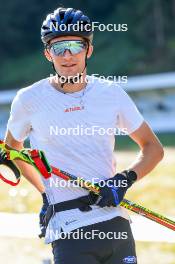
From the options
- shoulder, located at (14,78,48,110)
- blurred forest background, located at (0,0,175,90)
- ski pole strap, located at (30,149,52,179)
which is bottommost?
ski pole strap, located at (30,149,52,179)

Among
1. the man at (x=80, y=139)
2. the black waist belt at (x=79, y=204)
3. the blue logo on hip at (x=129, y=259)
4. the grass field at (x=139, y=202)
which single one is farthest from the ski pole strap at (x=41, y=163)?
the grass field at (x=139, y=202)

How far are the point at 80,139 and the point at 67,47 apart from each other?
49 cm

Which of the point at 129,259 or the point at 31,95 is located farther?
the point at 31,95

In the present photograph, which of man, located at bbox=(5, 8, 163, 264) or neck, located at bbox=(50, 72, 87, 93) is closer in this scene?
man, located at bbox=(5, 8, 163, 264)

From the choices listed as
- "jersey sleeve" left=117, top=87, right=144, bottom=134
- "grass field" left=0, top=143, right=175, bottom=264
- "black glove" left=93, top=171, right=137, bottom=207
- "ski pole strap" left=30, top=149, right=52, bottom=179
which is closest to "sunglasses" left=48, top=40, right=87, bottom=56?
"jersey sleeve" left=117, top=87, right=144, bottom=134

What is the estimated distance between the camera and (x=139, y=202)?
1026cm

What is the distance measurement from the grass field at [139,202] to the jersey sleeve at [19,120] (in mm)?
3182

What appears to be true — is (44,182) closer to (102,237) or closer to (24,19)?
(102,237)

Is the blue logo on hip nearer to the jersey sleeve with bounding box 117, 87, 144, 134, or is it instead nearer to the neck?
the jersey sleeve with bounding box 117, 87, 144, 134

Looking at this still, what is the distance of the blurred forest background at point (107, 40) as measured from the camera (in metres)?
42.9

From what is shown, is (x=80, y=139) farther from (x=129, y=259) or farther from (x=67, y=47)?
(x=129, y=259)

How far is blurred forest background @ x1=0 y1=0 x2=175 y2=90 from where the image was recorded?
4291 centimetres

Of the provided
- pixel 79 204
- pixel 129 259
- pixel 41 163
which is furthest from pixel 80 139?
pixel 129 259

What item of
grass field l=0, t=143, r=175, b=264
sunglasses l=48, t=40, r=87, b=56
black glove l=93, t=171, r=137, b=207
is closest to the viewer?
black glove l=93, t=171, r=137, b=207
